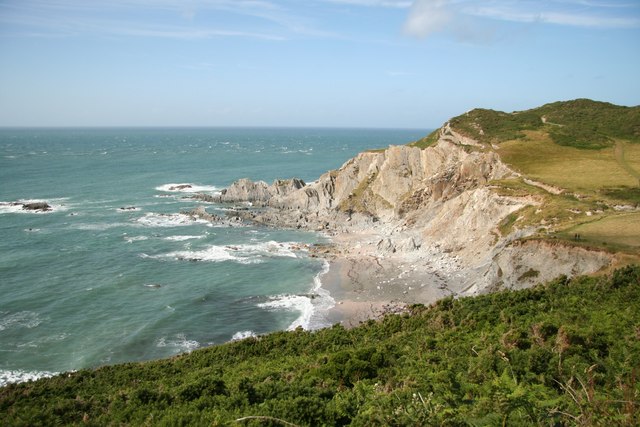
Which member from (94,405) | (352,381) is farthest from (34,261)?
(352,381)

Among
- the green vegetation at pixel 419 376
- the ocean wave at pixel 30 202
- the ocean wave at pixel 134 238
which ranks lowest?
the ocean wave at pixel 134 238

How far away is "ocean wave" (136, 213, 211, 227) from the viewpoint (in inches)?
2790

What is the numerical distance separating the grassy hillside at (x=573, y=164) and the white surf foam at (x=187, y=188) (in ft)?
150

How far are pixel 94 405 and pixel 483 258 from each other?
35.6 metres

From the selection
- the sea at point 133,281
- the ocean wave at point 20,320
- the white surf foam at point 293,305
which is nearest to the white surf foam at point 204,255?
the sea at point 133,281

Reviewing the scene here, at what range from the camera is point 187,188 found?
101062 millimetres

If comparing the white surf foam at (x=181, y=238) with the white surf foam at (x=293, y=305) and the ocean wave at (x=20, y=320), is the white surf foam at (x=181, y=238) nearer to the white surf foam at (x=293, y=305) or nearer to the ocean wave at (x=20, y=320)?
the white surf foam at (x=293, y=305)

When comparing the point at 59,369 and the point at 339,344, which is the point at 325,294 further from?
the point at 59,369

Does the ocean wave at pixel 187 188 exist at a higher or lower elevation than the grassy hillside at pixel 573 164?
lower

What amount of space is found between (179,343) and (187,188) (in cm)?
6977

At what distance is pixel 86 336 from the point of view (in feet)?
117

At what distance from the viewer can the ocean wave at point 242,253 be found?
5472 cm

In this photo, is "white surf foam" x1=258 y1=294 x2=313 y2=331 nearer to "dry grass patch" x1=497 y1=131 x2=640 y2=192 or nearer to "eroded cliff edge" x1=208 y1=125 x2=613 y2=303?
"eroded cliff edge" x1=208 y1=125 x2=613 y2=303

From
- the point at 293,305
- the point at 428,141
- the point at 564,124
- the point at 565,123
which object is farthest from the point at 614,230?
the point at 565,123
